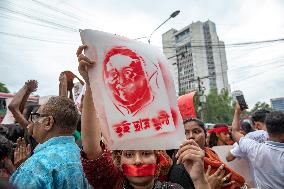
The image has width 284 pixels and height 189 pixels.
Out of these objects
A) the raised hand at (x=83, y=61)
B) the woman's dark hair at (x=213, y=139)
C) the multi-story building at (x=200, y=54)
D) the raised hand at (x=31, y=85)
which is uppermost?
the multi-story building at (x=200, y=54)

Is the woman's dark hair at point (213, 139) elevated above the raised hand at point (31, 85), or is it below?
below

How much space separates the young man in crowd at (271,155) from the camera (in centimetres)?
334

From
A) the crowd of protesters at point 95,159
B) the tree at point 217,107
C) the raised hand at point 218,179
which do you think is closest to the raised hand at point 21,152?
the crowd of protesters at point 95,159

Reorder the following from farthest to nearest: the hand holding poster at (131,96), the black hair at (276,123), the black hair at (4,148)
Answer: the black hair at (276,123)
the black hair at (4,148)
the hand holding poster at (131,96)

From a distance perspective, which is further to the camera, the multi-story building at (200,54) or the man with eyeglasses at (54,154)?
the multi-story building at (200,54)

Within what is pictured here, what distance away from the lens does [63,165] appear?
2309 millimetres

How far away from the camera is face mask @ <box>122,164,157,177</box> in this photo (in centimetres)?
212

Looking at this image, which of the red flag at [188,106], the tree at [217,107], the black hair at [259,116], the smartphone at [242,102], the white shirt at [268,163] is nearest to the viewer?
the white shirt at [268,163]

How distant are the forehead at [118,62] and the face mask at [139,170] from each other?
2.29ft

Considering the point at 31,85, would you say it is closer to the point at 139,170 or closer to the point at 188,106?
the point at 188,106

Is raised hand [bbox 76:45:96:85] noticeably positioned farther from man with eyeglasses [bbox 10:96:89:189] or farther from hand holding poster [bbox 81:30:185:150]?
man with eyeglasses [bbox 10:96:89:189]

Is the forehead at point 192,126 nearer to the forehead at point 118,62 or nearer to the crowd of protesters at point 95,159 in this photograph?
the crowd of protesters at point 95,159

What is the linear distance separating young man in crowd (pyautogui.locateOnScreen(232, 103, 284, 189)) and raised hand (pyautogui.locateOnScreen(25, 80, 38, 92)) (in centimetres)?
282

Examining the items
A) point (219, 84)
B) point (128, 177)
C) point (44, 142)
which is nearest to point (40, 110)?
point (44, 142)
